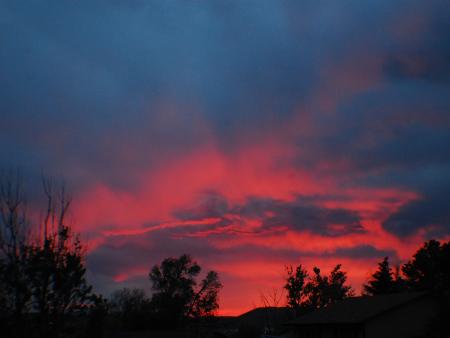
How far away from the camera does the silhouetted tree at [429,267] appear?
5853cm

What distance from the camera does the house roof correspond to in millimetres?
40625

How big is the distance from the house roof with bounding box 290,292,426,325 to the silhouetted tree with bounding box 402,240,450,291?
1120cm

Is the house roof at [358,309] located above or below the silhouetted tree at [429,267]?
below

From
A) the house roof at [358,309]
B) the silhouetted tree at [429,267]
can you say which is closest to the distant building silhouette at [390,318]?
the house roof at [358,309]

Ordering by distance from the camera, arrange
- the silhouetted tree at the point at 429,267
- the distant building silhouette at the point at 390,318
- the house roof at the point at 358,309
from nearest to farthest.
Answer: the distant building silhouette at the point at 390,318
the house roof at the point at 358,309
the silhouetted tree at the point at 429,267

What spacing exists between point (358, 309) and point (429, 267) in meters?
21.3

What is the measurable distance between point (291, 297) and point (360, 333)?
163ft

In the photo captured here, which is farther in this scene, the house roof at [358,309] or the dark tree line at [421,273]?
the dark tree line at [421,273]

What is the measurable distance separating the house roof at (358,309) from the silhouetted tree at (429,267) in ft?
36.7

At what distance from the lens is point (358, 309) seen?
44.9 meters

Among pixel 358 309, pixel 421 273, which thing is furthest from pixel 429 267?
pixel 358 309

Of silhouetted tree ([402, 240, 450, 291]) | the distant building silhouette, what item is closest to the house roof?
the distant building silhouette

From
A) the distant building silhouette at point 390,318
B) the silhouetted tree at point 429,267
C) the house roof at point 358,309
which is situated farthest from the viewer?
the silhouetted tree at point 429,267

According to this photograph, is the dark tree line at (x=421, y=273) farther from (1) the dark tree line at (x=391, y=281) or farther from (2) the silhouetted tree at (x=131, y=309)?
(2) the silhouetted tree at (x=131, y=309)
